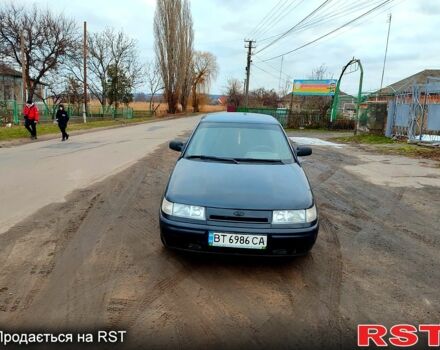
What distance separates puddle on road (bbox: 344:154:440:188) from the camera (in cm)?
889

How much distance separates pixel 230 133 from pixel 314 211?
1916mm

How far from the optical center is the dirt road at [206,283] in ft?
9.55

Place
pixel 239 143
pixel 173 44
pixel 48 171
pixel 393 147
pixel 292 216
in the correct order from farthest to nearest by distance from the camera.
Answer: pixel 173 44 < pixel 393 147 < pixel 48 171 < pixel 239 143 < pixel 292 216

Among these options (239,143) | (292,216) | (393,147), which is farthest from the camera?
(393,147)

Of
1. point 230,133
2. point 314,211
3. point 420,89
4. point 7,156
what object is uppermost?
point 420,89

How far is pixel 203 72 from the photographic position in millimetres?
76500

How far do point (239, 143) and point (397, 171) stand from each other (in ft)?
22.9

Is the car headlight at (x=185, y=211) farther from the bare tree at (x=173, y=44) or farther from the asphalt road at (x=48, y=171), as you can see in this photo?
the bare tree at (x=173, y=44)

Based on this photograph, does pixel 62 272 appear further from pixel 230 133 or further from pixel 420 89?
pixel 420 89

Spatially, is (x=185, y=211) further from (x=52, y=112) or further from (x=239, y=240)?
(x=52, y=112)

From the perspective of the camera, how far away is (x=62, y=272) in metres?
3.72

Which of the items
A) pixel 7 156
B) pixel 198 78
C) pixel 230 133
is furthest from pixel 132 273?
pixel 198 78

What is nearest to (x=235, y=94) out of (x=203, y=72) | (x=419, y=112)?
(x=203, y=72)

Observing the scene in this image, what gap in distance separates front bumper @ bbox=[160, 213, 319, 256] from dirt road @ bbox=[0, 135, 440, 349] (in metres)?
0.32
